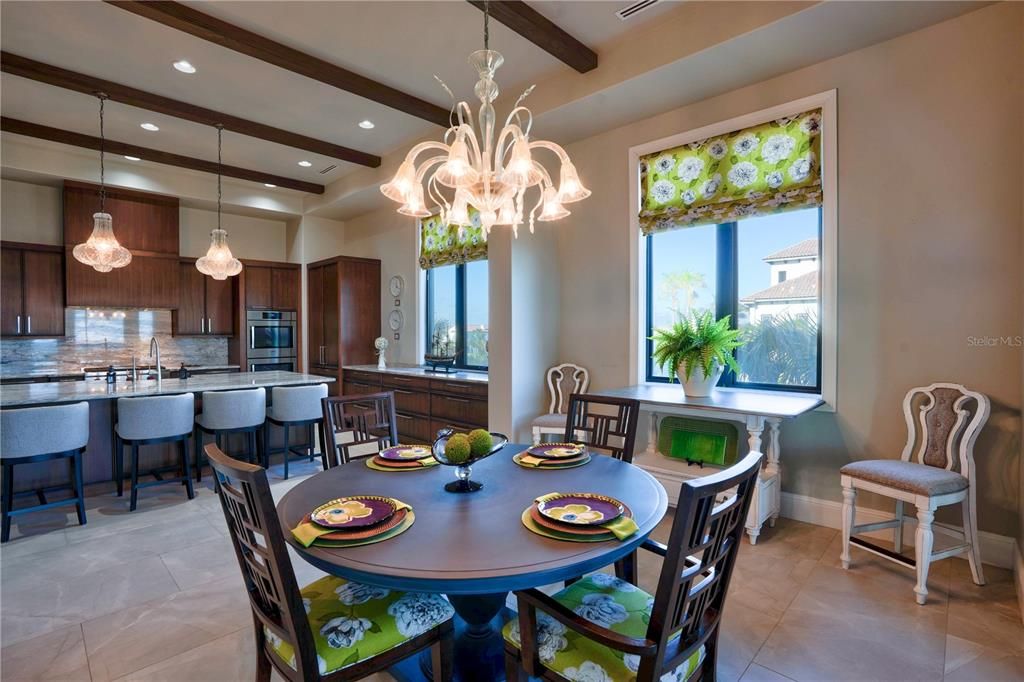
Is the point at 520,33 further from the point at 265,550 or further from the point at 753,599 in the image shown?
the point at 753,599

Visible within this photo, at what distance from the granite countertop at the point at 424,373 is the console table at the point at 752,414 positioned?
1757mm

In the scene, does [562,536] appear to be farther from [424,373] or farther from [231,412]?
[424,373]

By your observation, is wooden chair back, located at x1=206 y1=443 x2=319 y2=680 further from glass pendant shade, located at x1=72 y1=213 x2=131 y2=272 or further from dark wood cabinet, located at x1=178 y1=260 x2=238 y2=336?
dark wood cabinet, located at x1=178 y1=260 x2=238 y2=336

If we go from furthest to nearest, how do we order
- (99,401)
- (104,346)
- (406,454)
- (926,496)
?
(104,346) → (99,401) → (926,496) → (406,454)

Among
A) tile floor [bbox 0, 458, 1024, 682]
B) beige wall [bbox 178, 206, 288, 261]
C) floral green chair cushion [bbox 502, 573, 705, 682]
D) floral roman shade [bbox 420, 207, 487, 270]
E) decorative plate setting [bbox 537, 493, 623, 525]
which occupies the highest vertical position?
beige wall [bbox 178, 206, 288, 261]

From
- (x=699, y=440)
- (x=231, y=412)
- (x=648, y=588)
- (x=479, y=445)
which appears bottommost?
(x=648, y=588)

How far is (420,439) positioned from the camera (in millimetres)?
5363

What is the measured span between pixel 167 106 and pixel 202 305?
3147 mm

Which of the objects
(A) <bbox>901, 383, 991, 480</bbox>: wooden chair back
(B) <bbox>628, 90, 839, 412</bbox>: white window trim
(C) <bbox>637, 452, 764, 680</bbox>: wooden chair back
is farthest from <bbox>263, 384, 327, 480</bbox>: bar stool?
(A) <bbox>901, 383, 991, 480</bbox>: wooden chair back

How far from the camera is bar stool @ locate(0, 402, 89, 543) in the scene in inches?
118

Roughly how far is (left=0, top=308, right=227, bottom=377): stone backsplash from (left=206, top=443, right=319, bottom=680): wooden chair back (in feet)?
20.4

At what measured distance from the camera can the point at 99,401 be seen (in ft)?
12.9

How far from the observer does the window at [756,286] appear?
3355 mm

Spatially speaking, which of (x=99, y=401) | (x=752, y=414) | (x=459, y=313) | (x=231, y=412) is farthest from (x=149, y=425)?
(x=752, y=414)
